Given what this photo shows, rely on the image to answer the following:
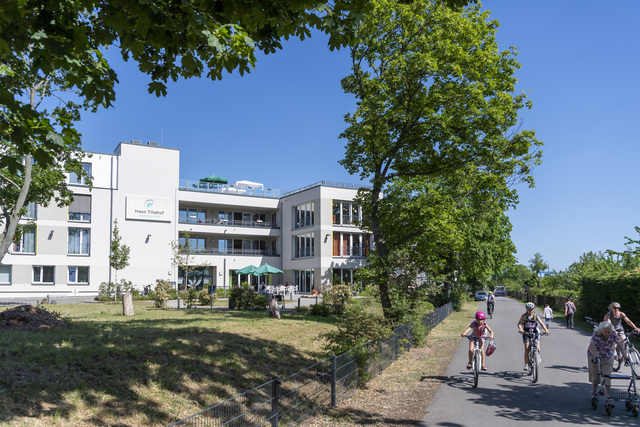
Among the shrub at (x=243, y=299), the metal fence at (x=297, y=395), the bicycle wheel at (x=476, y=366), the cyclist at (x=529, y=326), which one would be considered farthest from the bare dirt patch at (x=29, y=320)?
the shrub at (x=243, y=299)

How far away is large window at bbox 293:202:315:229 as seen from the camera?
46.9 meters

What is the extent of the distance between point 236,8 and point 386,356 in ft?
28.1

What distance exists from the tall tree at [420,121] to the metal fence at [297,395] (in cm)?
533

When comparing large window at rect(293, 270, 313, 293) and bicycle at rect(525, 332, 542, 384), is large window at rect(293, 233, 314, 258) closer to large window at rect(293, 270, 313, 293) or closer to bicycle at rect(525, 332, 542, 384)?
large window at rect(293, 270, 313, 293)

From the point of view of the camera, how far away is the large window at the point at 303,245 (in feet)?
152

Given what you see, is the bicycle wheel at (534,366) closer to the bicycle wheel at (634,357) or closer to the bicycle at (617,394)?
the bicycle at (617,394)

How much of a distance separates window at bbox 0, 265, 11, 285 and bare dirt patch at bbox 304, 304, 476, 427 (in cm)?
3561

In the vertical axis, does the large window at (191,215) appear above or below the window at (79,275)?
above

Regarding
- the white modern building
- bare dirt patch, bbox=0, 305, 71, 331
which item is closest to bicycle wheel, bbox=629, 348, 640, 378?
bare dirt patch, bbox=0, 305, 71, 331

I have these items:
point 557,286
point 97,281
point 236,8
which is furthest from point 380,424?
point 557,286

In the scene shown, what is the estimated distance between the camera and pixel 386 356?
11.4 meters

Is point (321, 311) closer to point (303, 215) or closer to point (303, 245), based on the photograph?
point (303, 245)

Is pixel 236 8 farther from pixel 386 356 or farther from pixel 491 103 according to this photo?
pixel 491 103

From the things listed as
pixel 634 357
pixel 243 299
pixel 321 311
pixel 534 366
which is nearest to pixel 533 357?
pixel 534 366
